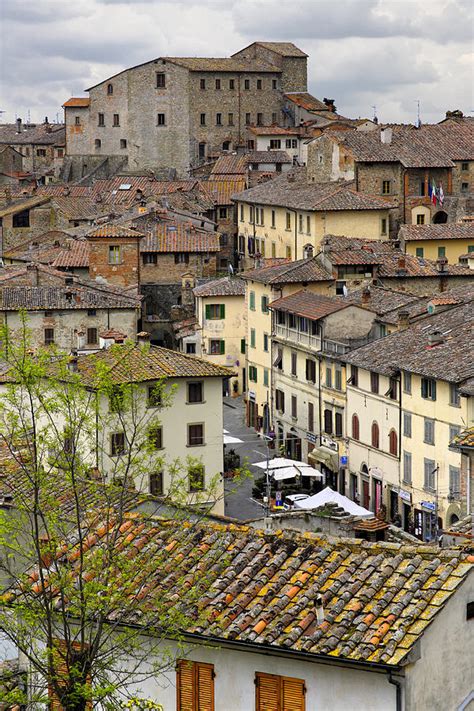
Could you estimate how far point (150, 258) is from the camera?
86.2m

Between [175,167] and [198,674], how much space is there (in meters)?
115

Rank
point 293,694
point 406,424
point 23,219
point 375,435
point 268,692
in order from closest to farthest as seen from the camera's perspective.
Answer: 1. point 293,694
2. point 268,692
3. point 406,424
4. point 375,435
5. point 23,219

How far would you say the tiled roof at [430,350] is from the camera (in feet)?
172

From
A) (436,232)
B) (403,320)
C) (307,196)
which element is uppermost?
(307,196)

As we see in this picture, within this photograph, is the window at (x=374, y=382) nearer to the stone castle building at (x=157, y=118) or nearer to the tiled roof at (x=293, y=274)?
the tiled roof at (x=293, y=274)

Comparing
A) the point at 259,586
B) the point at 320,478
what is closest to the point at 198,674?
the point at 259,586

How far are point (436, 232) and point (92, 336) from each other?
2216 centimetres

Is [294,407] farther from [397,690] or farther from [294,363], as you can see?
[397,690]

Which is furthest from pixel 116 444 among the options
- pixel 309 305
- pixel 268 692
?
pixel 309 305

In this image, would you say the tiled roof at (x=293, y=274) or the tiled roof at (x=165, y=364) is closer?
the tiled roof at (x=165, y=364)

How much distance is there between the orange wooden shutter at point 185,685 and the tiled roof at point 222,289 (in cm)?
6165

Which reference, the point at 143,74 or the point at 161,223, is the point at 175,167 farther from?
the point at 161,223

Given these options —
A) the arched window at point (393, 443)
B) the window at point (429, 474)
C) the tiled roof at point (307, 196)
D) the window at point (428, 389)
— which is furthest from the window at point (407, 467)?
the tiled roof at point (307, 196)

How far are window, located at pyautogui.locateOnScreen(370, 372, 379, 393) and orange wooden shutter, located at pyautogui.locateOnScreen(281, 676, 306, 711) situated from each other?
1608 inches
